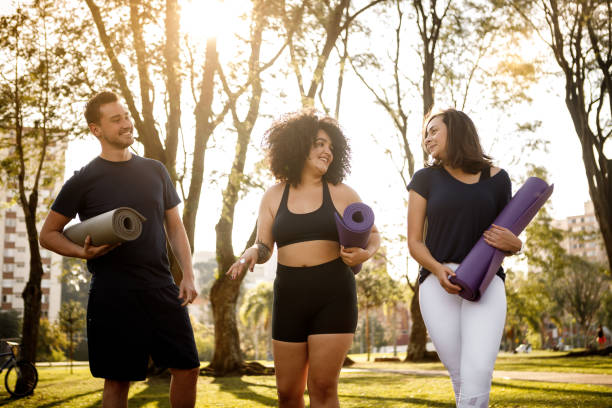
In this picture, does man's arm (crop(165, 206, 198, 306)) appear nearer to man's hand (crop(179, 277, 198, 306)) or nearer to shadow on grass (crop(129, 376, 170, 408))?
man's hand (crop(179, 277, 198, 306))

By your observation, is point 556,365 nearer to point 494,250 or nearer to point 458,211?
point 458,211

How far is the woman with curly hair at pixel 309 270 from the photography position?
3734 mm

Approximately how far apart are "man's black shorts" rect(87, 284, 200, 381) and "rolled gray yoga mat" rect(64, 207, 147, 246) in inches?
13.6

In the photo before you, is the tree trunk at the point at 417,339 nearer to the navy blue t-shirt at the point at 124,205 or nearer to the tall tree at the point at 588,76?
the tall tree at the point at 588,76

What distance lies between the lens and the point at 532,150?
1144 inches

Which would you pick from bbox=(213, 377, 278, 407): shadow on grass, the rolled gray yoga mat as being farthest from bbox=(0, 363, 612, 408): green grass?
the rolled gray yoga mat

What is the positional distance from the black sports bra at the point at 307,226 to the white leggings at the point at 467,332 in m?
0.70

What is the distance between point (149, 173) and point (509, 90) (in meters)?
24.5

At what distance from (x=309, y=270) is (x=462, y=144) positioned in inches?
49.5

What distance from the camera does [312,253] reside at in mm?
3855

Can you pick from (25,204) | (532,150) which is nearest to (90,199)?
(25,204)

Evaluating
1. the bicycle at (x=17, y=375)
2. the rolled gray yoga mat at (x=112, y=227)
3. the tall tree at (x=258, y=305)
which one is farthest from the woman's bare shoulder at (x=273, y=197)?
the tall tree at (x=258, y=305)

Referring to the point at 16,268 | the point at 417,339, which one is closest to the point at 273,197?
the point at 417,339

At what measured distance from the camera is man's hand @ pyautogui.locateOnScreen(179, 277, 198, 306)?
4059mm
